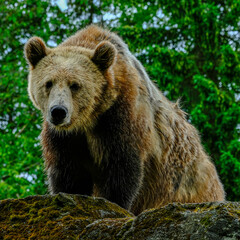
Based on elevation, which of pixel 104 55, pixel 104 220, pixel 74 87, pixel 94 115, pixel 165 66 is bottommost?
pixel 104 220

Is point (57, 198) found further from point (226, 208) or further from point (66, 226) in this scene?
point (226, 208)

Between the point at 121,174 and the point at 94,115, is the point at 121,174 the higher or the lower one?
the lower one

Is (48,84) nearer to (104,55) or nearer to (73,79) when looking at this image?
(73,79)

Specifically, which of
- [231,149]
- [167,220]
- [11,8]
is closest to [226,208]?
[167,220]

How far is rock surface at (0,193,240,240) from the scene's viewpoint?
7.59ft

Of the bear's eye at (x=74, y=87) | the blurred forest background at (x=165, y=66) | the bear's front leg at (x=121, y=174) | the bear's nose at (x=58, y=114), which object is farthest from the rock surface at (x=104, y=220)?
the blurred forest background at (x=165, y=66)

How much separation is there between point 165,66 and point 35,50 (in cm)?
848

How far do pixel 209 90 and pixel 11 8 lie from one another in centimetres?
750

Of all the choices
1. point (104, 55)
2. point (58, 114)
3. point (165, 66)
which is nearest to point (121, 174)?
point (58, 114)

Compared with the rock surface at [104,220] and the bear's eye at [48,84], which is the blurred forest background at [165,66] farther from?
the rock surface at [104,220]

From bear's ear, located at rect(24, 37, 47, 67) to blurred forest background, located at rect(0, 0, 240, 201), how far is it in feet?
20.2

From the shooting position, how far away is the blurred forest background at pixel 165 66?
12008mm

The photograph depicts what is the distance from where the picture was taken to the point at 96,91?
4926 mm

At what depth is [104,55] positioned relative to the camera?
16.3ft
